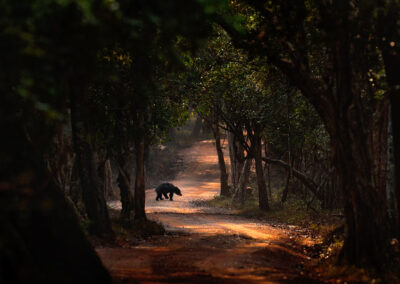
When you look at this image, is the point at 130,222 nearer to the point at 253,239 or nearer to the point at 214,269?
the point at 253,239

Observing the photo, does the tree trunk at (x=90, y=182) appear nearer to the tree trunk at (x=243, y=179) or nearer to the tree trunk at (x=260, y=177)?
the tree trunk at (x=260, y=177)

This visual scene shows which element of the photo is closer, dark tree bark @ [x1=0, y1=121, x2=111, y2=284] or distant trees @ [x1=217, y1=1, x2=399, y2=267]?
dark tree bark @ [x1=0, y1=121, x2=111, y2=284]

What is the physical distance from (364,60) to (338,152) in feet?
7.46

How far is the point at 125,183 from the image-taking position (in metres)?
16.4

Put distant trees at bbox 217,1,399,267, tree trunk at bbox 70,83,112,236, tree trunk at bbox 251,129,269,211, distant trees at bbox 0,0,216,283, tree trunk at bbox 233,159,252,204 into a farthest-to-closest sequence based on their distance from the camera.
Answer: tree trunk at bbox 233,159,252,204 → tree trunk at bbox 251,129,269,211 → tree trunk at bbox 70,83,112,236 → distant trees at bbox 217,1,399,267 → distant trees at bbox 0,0,216,283

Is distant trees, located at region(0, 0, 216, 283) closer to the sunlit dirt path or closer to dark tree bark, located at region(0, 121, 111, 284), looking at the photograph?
dark tree bark, located at region(0, 121, 111, 284)

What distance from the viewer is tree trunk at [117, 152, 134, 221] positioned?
53.6 feet

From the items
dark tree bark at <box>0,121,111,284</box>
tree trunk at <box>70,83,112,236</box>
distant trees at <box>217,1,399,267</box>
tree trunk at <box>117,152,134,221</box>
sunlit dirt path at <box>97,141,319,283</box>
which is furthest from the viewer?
tree trunk at <box>117,152,134,221</box>

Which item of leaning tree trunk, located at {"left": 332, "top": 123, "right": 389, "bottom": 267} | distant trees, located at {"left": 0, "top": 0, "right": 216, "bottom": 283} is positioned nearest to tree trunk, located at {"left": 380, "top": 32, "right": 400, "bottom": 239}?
leaning tree trunk, located at {"left": 332, "top": 123, "right": 389, "bottom": 267}

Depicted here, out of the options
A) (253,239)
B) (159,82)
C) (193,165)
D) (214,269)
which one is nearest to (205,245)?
(253,239)

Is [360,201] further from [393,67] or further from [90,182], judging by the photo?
[90,182]

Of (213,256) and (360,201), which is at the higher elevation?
(360,201)

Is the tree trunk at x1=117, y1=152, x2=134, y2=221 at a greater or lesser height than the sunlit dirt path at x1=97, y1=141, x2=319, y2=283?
greater

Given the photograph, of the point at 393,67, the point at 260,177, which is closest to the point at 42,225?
the point at 393,67
